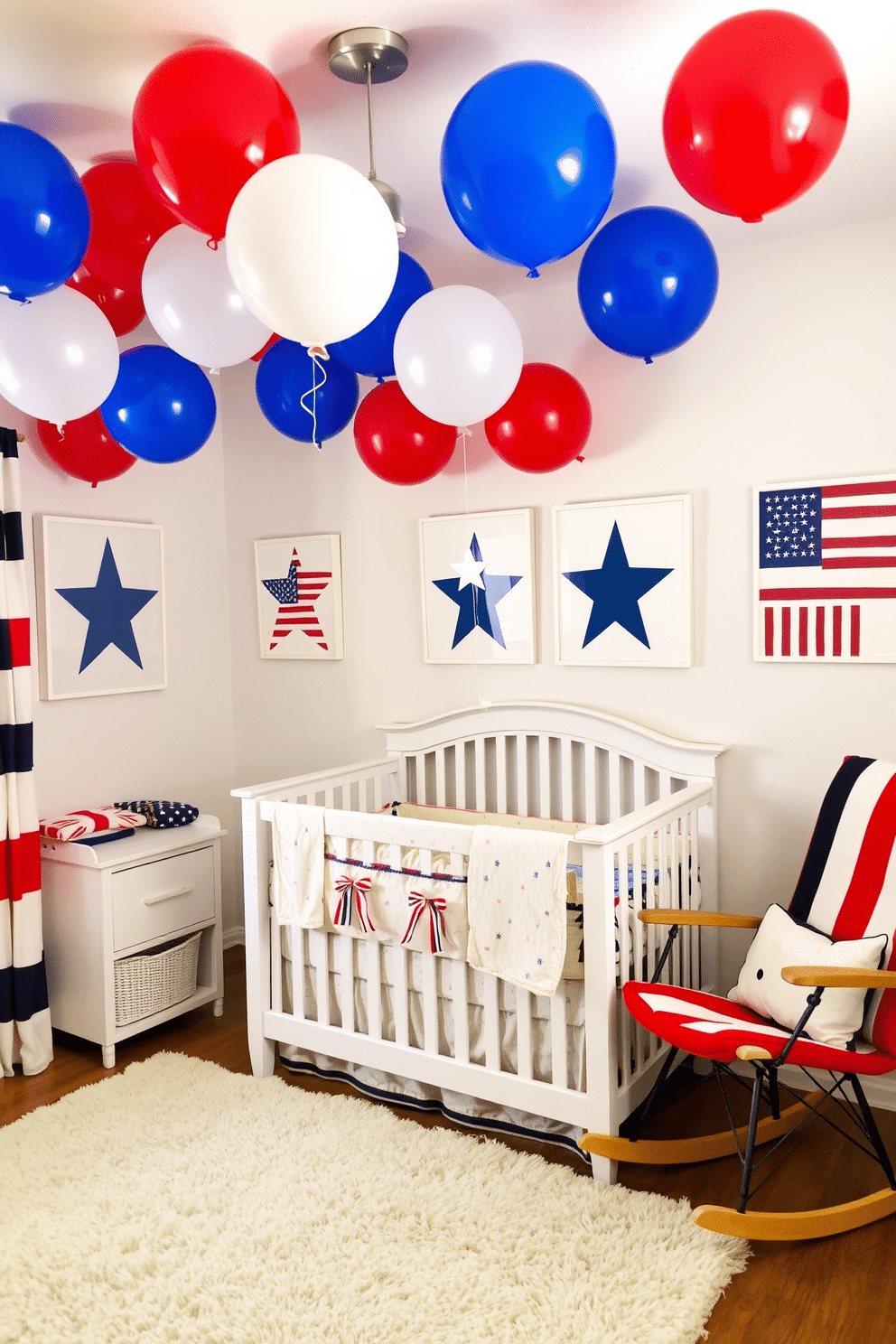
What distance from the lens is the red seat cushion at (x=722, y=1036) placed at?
188cm

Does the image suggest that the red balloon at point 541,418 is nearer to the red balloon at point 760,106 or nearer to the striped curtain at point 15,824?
the red balloon at point 760,106

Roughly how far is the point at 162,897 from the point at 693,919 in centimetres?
160

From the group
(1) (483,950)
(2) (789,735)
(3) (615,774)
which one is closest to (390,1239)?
(1) (483,950)

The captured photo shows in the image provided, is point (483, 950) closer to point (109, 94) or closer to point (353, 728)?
point (353, 728)

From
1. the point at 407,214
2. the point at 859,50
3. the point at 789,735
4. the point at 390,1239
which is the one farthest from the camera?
the point at 789,735

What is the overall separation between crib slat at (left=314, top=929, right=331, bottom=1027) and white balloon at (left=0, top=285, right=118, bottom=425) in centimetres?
146

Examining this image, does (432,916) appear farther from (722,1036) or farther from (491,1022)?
(722,1036)

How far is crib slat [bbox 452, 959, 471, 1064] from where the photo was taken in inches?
92.8

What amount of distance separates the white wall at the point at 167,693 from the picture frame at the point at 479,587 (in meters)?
0.93

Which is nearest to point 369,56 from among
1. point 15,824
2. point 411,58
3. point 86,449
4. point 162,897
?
point 411,58

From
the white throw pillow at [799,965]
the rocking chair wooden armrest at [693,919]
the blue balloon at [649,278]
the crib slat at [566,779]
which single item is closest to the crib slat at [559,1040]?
the rocking chair wooden armrest at [693,919]

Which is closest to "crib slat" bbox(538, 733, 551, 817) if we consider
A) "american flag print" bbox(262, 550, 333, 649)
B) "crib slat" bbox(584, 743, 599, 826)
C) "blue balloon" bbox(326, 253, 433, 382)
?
"crib slat" bbox(584, 743, 599, 826)

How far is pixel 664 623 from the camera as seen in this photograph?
2764mm

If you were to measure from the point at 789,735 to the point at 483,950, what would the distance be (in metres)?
1.03
